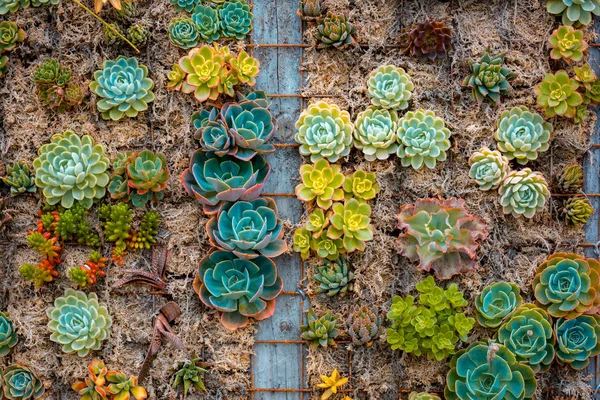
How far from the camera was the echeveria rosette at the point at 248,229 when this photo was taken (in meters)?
2.71

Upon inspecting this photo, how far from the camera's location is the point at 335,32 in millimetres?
2824

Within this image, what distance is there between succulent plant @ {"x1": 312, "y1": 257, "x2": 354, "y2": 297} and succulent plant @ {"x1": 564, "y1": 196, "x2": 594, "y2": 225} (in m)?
1.16

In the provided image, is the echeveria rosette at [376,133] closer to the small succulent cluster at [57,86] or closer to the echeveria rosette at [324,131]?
the echeveria rosette at [324,131]

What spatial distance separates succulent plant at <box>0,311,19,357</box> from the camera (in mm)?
2801

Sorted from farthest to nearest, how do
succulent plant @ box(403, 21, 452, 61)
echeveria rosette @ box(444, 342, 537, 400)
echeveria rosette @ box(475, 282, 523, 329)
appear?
succulent plant @ box(403, 21, 452, 61)
echeveria rosette @ box(475, 282, 523, 329)
echeveria rosette @ box(444, 342, 537, 400)

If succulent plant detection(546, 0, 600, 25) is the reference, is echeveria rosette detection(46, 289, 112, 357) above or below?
below

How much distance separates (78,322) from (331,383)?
1294 millimetres

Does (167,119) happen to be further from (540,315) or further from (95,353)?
(540,315)

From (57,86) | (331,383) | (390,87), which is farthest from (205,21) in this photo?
(331,383)

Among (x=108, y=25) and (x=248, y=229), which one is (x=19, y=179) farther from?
(x=248, y=229)

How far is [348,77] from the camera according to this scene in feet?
9.68

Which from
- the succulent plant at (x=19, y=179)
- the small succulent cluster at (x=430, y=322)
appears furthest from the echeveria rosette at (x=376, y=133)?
the succulent plant at (x=19, y=179)

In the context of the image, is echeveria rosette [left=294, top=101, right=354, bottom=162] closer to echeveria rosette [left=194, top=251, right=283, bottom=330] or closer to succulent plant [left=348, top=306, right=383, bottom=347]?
echeveria rosette [left=194, top=251, right=283, bottom=330]

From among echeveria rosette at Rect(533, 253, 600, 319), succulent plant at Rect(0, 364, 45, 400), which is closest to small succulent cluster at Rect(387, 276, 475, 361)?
echeveria rosette at Rect(533, 253, 600, 319)
